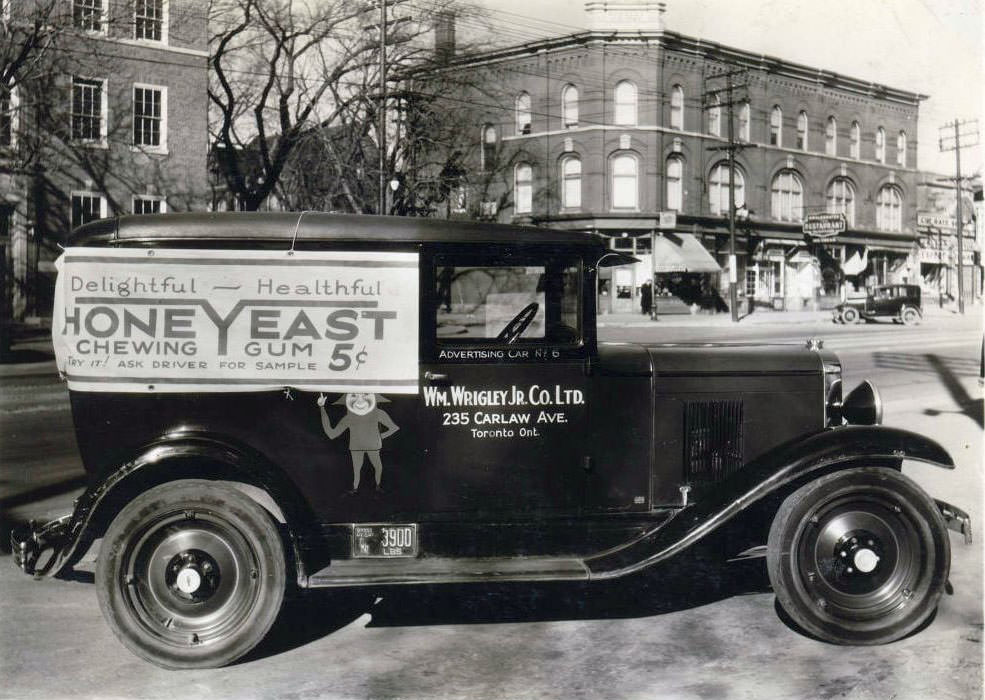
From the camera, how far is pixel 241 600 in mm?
3863

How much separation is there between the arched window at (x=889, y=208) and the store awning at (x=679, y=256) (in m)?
12.2

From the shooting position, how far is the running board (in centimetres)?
388

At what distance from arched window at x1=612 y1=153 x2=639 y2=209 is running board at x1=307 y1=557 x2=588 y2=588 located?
103 ft

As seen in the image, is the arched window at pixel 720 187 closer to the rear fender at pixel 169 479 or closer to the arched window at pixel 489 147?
the arched window at pixel 489 147

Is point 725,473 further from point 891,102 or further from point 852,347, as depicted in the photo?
point 891,102

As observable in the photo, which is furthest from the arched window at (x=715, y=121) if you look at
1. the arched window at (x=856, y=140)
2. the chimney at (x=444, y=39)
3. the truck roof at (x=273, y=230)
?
the truck roof at (x=273, y=230)

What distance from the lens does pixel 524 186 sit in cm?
3562

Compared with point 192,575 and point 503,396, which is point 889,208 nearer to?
point 503,396

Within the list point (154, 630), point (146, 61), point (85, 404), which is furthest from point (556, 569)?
point (146, 61)

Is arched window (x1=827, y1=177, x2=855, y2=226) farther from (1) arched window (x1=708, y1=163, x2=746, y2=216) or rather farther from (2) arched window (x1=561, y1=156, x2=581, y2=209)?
(2) arched window (x1=561, y1=156, x2=581, y2=209)

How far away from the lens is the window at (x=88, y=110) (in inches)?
850

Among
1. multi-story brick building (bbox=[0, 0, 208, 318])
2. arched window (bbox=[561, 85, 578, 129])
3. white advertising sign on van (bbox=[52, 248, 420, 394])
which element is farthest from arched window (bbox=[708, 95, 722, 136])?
white advertising sign on van (bbox=[52, 248, 420, 394])

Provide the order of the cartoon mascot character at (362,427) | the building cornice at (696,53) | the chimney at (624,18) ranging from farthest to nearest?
the chimney at (624,18)
the building cornice at (696,53)
the cartoon mascot character at (362,427)

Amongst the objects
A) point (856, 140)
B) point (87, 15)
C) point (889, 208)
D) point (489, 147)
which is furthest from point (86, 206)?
point (889, 208)
